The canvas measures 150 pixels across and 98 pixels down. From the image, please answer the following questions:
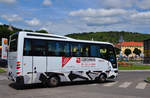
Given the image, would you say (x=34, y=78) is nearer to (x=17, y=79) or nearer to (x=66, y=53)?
(x=17, y=79)

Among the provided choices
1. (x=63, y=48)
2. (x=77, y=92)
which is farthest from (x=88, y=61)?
(x=77, y=92)

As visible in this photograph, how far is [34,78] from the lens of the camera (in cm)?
1212

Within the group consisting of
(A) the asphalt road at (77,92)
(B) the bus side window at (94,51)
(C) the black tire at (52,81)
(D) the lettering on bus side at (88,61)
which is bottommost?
(A) the asphalt road at (77,92)

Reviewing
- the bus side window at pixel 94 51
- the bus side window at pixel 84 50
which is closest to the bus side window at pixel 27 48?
the bus side window at pixel 84 50

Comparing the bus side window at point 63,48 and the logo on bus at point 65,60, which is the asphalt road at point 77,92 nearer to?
the logo on bus at point 65,60

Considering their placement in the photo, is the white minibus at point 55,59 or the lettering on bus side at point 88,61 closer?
the white minibus at point 55,59

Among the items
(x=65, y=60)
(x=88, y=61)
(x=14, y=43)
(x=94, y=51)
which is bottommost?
(x=88, y=61)

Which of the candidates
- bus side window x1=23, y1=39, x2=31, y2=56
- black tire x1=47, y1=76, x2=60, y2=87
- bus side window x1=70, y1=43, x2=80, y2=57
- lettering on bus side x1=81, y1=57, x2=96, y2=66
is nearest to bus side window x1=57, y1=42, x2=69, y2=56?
bus side window x1=70, y1=43, x2=80, y2=57

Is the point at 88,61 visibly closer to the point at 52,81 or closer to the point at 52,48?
the point at 52,48

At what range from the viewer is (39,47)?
12438 millimetres

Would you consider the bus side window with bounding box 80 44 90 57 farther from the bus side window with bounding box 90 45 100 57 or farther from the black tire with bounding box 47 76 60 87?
the black tire with bounding box 47 76 60 87

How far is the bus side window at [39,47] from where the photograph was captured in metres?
12.2

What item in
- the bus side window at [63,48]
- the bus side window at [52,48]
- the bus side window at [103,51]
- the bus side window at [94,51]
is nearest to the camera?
the bus side window at [52,48]

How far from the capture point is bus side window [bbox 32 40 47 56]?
1221 cm
